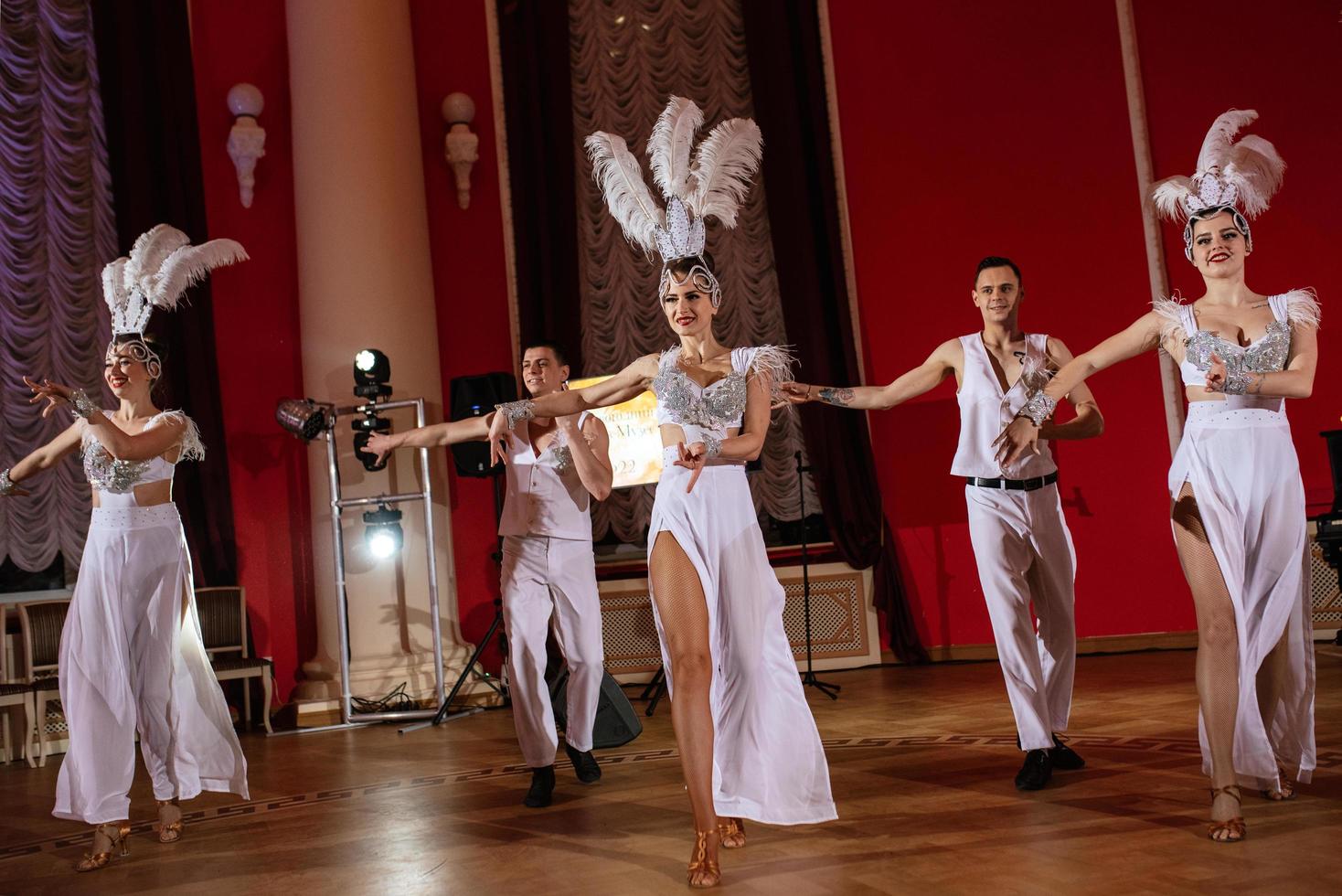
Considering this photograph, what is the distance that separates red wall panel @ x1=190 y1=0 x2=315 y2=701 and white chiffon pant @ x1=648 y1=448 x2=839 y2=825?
5.21 meters

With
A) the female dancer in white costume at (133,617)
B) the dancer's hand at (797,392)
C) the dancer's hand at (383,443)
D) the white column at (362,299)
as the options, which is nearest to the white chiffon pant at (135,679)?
the female dancer in white costume at (133,617)

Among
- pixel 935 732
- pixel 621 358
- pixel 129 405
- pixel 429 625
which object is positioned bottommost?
pixel 935 732

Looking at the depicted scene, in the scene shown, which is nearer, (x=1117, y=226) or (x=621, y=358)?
(x=1117, y=226)

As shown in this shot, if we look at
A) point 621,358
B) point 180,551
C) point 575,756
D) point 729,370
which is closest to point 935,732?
point 575,756

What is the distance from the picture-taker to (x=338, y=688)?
7762 millimetres

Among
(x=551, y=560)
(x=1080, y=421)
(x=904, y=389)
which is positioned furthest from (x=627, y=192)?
(x=1080, y=421)

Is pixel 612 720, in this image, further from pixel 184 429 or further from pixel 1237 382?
pixel 1237 382

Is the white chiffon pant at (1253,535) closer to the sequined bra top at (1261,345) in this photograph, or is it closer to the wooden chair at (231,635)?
the sequined bra top at (1261,345)

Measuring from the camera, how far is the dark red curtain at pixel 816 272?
845 centimetres

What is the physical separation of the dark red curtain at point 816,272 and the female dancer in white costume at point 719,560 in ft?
15.8

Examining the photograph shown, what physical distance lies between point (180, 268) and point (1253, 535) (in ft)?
13.0

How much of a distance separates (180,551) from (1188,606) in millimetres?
6332

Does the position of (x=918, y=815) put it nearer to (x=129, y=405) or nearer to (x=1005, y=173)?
(x=129, y=405)

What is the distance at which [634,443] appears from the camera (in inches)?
310
